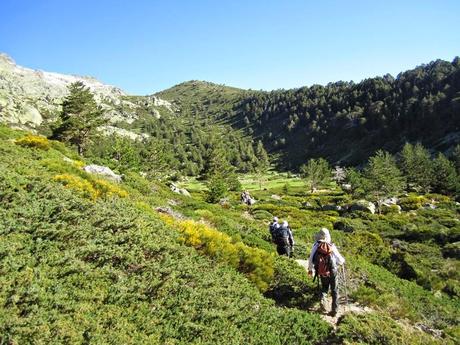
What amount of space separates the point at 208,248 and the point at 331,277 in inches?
152

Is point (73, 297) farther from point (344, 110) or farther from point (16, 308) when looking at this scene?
point (344, 110)

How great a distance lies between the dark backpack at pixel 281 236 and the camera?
1557 cm

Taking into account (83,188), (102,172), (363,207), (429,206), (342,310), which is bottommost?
(363,207)

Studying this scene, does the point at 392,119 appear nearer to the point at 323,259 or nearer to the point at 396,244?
the point at 396,244

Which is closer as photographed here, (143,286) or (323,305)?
(143,286)

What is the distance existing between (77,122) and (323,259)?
45514 mm

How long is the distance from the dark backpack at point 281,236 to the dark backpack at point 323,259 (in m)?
5.81

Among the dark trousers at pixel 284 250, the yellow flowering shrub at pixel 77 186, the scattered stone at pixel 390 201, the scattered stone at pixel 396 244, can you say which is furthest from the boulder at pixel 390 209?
the yellow flowering shrub at pixel 77 186

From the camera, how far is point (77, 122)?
47969mm

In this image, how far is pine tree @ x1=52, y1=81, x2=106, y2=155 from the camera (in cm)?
4759

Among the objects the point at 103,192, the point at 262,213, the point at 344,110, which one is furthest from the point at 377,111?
the point at 103,192

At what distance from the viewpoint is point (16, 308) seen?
571 cm

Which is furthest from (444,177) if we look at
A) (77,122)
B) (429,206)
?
(77,122)

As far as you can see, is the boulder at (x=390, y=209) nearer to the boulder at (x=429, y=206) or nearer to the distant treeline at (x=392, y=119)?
the boulder at (x=429, y=206)
